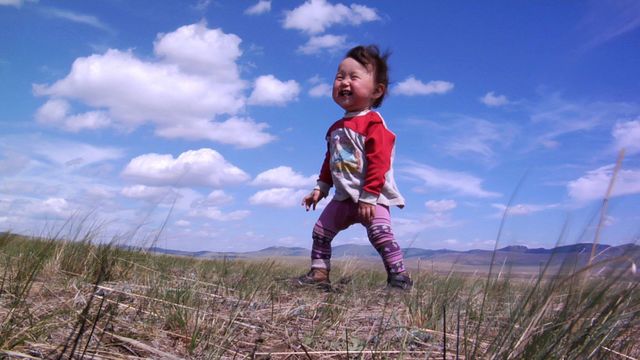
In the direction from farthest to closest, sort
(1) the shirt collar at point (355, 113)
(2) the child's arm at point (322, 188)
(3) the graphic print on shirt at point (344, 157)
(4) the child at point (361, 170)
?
(2) the child's arm at point (322, 188)
(1) the shirt collar at point (355, 113)
(3) the graphic print on shirt at point (344, 157)
(4) the child at point (361, 170)

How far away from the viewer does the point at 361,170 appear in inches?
143

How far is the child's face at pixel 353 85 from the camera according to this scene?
3.73 metres

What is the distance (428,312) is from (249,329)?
0.89 m

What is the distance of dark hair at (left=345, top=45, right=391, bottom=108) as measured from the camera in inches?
151

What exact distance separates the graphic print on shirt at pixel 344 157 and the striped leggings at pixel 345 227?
0.27m

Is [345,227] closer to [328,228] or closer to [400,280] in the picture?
[328,228]

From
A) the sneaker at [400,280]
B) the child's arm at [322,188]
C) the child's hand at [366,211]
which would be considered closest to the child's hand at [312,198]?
the child's arm at [322,188]

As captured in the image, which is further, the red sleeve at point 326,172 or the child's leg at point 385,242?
the red sleeve at point 326,172

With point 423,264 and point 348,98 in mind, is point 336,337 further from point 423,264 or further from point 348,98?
point 348,98

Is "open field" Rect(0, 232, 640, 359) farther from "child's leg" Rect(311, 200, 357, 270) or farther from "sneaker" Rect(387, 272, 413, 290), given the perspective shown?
"child's leg" Rect(311, 200, 357, 270)

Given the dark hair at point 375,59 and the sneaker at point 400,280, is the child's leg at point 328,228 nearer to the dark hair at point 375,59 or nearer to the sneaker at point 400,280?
the sneaker at point 400,280

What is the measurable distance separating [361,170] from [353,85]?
0.71m

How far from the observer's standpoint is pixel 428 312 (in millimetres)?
2211

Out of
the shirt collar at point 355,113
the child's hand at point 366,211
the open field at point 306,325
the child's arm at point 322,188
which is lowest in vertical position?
the open field at point 306,325
